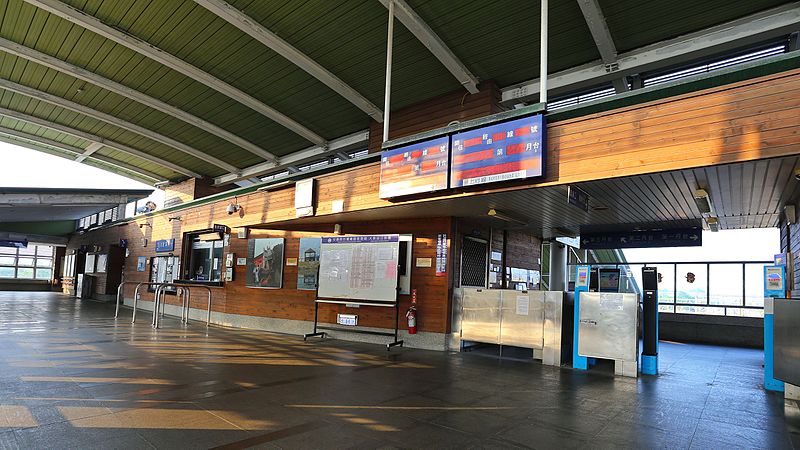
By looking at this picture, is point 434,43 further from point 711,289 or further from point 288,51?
point 711,289

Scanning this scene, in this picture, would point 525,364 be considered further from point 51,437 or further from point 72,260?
point 72,260

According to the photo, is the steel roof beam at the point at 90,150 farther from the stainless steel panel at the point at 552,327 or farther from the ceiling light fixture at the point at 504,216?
the stainless steel panel at the point at 552,327

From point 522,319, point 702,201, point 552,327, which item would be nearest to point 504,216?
point 522,319

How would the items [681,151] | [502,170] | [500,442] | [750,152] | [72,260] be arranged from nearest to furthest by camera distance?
[500,442]
[750,152]
[681,151]
[502,170]
[72,260]

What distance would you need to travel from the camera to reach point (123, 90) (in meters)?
10.6

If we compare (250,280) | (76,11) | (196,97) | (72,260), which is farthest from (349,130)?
(72,260)

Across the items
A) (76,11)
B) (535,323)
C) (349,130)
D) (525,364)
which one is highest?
(76,11)

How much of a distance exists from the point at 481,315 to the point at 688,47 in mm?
5474

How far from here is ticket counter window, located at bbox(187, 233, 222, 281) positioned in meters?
13.6

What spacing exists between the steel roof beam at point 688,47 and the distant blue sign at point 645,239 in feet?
11.9

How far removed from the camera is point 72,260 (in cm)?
2588

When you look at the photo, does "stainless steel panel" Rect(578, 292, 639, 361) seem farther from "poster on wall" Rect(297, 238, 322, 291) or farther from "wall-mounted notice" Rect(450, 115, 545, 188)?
"poster on wall" Rect(297, 238, 322, 291)

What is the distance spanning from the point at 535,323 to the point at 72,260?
27.5m

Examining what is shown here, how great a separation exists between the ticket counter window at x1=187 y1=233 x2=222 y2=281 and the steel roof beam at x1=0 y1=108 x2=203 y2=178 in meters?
2.86
